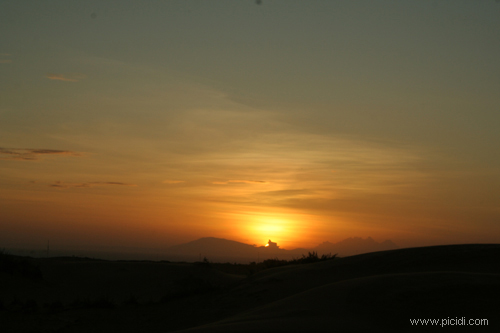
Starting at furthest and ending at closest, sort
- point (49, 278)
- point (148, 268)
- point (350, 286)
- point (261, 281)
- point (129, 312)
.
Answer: point (148, 268)
point (49, 278)
point (261, 281)
point (129, 312)
point (350, 286)

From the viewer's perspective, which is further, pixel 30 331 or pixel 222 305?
pixel 222 305

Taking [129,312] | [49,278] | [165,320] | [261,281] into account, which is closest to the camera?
[165,320]

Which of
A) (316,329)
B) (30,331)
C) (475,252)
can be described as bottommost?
(30,331)

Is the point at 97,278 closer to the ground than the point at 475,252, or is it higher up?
closer to the ground

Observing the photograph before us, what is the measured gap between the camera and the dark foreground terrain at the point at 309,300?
22.8 ft

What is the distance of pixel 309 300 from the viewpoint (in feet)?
28.5

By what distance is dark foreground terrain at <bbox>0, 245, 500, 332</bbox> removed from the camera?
22.8ft

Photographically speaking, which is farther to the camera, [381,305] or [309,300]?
[309,300]

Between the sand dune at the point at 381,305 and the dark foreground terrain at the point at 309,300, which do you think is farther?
the dark foreground terrain at the point at 309,300

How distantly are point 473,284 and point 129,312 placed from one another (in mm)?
8437

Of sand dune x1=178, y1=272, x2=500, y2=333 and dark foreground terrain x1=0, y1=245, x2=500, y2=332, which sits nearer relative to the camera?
sand dune x1=178, y1=272, x2=500, y2=333

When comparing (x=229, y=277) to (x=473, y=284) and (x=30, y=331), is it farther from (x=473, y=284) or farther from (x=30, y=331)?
(x=473, y=284)

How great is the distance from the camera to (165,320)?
416 inches

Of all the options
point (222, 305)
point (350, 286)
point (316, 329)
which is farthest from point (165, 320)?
point (316, 329)
